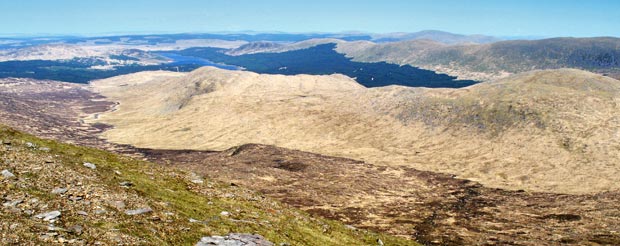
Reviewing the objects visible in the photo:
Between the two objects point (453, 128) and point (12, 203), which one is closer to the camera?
point (12, 203)

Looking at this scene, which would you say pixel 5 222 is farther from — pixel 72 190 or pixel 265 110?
pixel 265 110

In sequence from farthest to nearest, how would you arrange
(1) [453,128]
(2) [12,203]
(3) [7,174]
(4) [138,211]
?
(1) [453,128]
(3) [7,174]
(4) [138,211]
(2) [12,203]

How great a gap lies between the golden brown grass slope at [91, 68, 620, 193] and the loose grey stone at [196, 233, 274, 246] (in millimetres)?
67687

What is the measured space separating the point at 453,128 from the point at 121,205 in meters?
114

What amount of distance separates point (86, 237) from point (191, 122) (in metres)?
157

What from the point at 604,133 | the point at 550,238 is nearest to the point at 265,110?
the point at 604,133

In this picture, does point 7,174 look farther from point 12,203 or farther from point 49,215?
point 49,215

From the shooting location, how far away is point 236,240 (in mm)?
21641

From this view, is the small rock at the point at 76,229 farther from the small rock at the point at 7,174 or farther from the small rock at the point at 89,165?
the small rock at the point at 89,165

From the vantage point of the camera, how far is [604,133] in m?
102

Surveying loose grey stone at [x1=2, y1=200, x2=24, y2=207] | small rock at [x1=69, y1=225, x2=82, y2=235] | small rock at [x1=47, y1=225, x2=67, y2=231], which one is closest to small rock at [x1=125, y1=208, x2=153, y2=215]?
small rock at [x1=69, y1=225, x2=82, y2=235]

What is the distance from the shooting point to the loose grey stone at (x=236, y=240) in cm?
2100

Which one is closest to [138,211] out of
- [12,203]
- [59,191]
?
[59,191]

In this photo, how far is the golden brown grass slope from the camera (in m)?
90.8
